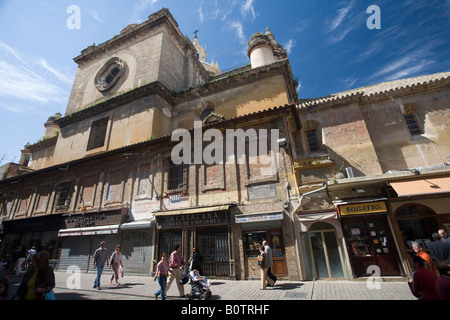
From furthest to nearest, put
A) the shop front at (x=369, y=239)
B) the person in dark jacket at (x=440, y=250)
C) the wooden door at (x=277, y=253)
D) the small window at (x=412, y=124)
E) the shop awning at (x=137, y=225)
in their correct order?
the small window at (x=412, y=124) < the shop awning at (x=137, y=225) < the wooden door at (x=277, y=253) < the shop front at (x=369, y=239) < the person in dark jacket at (x=440, y=250)

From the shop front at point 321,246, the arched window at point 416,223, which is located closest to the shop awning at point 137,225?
the shop front at point 321,246

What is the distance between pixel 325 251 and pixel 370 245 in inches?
68.0

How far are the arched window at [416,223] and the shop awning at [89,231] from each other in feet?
44.0

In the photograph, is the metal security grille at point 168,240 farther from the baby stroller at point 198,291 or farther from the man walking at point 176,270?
the baby stroller at point 198,291

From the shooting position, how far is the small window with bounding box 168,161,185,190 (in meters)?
12.1

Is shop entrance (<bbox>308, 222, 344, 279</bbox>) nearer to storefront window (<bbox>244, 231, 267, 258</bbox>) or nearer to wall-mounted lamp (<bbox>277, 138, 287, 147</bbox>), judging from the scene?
storefront window (<bbox>244, 231, 267, 258</bbox>)

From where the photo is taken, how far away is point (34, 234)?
15422mm

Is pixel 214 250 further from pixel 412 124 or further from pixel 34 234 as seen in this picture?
pixel 34 234

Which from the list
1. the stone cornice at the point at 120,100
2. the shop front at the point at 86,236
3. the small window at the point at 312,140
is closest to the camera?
the shop front at the point at 86,236

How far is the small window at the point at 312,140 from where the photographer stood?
14.3 m

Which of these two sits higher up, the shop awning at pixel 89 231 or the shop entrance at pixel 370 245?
the shop awning at pixel 89 231

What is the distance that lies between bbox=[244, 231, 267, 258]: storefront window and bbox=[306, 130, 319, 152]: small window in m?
7.45

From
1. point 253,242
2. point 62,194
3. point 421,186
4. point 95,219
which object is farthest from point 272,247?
point 62,194

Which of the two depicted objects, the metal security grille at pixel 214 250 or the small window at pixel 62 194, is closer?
the metal security grille at pixel 214 250
